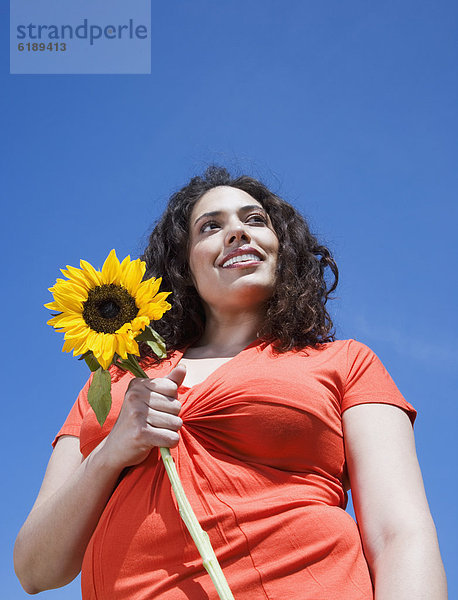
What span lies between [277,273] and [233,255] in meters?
0.24

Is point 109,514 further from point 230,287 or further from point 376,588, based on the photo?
point 230,287

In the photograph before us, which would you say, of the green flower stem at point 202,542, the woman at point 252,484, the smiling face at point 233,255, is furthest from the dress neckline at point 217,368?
the green flower stem at point 202,542

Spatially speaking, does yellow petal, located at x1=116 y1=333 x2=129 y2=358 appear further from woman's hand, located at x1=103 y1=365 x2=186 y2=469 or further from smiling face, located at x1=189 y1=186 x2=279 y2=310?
smiling face, located at x1=189 y1=186 x2=279 y2=310

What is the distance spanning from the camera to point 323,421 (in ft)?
8.34

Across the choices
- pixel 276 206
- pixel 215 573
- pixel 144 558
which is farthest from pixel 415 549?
pixel 276 206

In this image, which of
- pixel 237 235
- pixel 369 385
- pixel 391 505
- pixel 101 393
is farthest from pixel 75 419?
pixel 391 505

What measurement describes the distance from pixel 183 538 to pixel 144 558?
0.15 m

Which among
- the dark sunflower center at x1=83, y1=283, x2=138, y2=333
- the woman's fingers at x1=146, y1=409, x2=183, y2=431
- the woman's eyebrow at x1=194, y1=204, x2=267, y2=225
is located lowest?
the woman's fingers at x1=146, y1=409, x2=183, y2=431

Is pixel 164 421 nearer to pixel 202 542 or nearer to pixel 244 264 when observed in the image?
pixel 202 542

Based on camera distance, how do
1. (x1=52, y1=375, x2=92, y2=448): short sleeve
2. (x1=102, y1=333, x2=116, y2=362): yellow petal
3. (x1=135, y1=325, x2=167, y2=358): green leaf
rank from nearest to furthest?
(x1=102, y1=333, x2=116, y2=362): yellow petal → (x1=135, y1=325, x2=167, y2=358): green leaf → (x1=52, y1=375, x2=92, y2=448): short sleeve

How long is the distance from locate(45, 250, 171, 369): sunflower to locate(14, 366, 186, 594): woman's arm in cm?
20

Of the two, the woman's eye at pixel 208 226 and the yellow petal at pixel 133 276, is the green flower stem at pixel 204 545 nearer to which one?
the yellow petal at pixel 133 276

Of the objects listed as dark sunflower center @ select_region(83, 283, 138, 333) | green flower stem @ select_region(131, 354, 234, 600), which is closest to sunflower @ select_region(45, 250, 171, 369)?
dark sunflower center @ select_region(83, 283, 138, 333)

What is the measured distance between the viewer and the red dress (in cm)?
221
